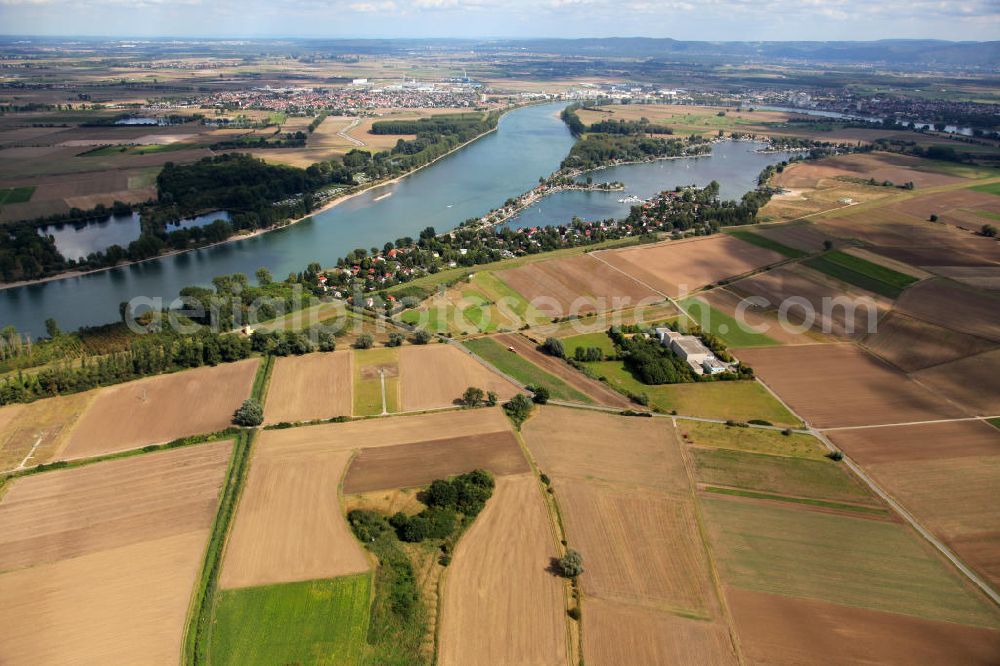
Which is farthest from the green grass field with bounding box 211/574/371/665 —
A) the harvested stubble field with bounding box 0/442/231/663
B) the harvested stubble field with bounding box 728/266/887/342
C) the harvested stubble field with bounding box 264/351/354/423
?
the harvested stubble field with bounding box 728/266/887/342

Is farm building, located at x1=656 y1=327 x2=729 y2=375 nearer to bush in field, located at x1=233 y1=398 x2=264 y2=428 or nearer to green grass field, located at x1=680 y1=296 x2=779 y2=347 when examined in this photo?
green grass field, located at x1=680 y1=296 x2=779 y2=347

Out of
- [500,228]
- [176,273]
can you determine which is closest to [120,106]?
[176,273]

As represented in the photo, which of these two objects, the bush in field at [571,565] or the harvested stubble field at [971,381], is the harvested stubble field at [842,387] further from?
the bush in field at [571,565]

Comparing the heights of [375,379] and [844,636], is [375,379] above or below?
below

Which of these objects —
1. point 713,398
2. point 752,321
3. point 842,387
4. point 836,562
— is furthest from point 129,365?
point 842,387

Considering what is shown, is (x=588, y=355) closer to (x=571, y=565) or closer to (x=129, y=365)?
(x=571, y=565)

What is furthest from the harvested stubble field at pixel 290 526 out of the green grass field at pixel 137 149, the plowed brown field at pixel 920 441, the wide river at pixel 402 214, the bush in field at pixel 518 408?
the green grass field at pixel 137 149
